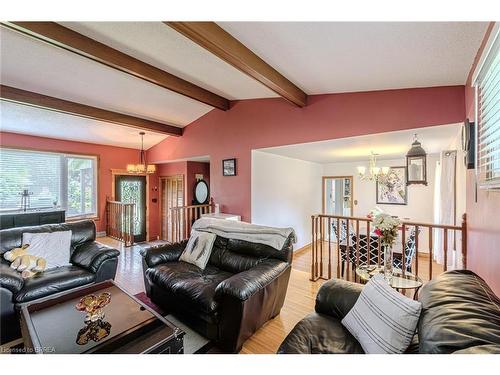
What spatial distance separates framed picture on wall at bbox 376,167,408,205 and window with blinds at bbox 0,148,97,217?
7.09 metres

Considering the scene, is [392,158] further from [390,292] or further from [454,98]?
[390,292]

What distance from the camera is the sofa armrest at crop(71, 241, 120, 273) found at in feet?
8.65

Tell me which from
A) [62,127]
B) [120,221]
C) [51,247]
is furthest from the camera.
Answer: [120,221]

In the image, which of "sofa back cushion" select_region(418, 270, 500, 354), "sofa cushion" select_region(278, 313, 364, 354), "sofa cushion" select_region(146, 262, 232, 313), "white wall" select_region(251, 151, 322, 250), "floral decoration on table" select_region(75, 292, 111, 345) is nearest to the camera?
"sofa back cushion" select_region(418, 270, 500, 354)

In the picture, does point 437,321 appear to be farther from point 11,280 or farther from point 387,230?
point 11,280

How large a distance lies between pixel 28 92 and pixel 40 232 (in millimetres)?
2252

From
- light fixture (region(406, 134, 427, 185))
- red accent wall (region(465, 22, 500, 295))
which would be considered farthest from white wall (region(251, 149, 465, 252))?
red accent wall (region(465, 22, 500, 295))

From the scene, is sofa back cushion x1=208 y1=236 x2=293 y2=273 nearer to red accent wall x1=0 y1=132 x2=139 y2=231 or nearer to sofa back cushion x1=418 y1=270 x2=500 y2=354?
sofa back cushion x1=418 y1=270 x2=500 y2=354

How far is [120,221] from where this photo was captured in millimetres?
5637

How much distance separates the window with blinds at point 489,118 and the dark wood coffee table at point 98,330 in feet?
6.60

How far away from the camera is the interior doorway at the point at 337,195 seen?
6.22m

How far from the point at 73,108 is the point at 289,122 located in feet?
12.0

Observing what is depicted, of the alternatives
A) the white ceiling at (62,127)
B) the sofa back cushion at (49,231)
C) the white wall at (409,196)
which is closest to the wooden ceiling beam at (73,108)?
the white ceiling at (62,127)

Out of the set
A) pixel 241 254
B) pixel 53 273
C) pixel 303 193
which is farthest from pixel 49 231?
pixel 303 193
